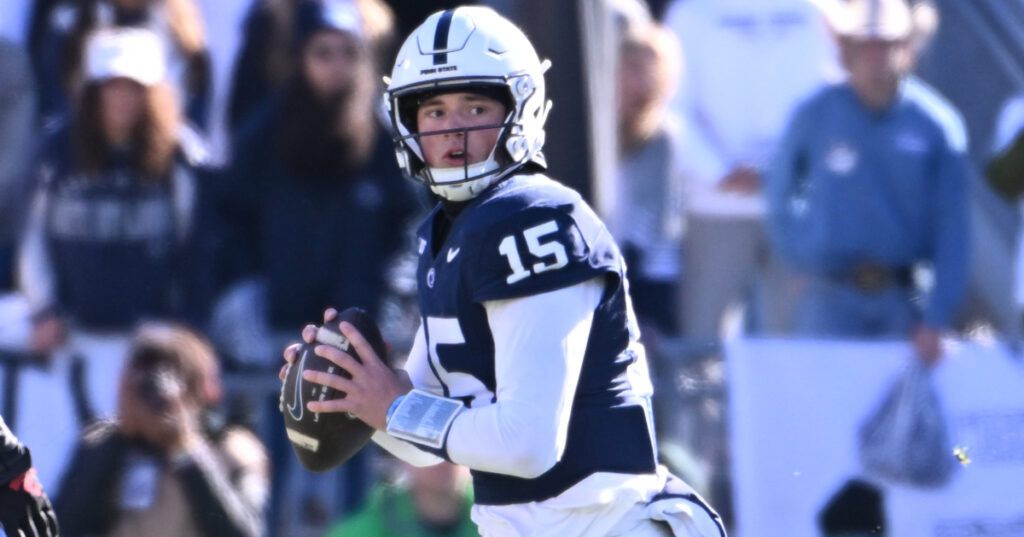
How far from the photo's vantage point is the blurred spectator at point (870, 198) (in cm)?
718

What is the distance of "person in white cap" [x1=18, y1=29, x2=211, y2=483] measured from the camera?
23.1ft

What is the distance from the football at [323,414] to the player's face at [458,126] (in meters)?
0.41

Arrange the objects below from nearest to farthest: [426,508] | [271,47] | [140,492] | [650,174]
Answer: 1. [426,508]
2. [140,492]
3. [271,47]
4. [650,174]

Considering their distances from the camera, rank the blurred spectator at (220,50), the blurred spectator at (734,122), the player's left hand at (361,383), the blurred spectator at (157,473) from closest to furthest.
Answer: the player's left hand at (361,383) < the blurred spectator at (157,473) < the blurred spectator at (220,50) < the blurred spectator at (734,122)

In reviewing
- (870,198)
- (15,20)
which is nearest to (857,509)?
(870,198)

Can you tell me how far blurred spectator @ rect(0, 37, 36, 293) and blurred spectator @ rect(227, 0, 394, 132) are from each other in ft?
2.68

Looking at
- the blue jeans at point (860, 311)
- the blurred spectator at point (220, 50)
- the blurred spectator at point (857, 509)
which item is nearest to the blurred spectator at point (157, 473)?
the blurred spectator at point (220, 50)

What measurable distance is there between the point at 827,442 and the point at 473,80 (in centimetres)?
354

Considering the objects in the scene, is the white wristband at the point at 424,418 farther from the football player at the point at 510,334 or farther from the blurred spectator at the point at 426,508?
the blurred spectator at the point at 426,508

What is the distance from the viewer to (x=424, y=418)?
12.4 feet

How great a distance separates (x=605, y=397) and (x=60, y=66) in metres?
4.23

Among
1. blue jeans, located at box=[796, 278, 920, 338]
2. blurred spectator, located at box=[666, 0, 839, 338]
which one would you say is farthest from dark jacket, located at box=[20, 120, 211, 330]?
blue jeans, located at box=[796, 278, 920, 338]

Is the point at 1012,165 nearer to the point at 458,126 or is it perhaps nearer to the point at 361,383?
the point at 458,126

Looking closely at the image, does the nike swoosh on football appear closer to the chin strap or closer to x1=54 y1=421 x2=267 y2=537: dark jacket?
the chin strap
